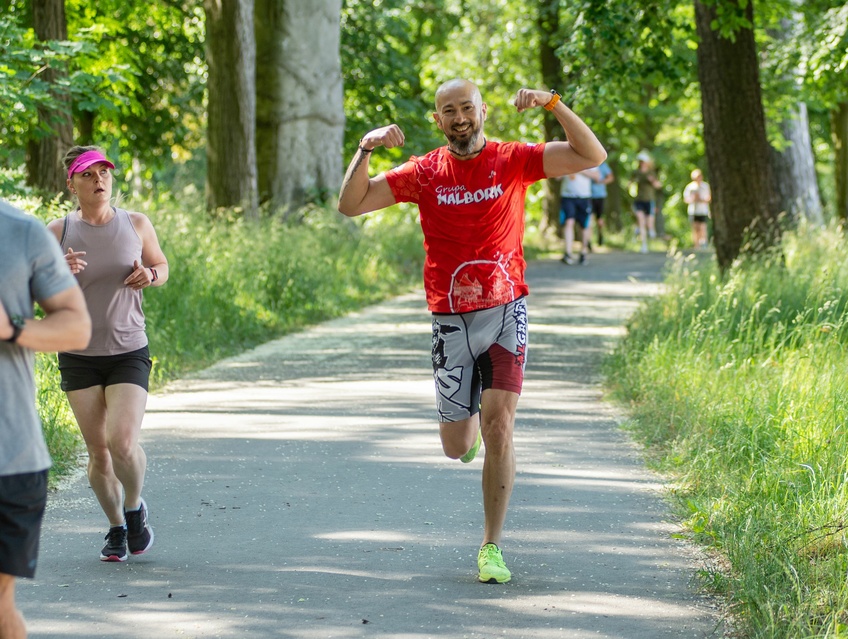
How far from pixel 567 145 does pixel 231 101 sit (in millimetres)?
13066

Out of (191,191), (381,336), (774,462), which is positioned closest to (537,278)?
(191,191)

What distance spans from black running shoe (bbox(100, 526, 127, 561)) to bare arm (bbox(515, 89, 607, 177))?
2494mm

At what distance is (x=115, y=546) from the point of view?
6.17 meters

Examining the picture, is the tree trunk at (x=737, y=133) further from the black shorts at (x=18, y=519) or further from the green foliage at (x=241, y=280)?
the black shorts at (x=18, y=519)

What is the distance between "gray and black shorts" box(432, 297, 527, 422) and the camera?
5941 millimetres

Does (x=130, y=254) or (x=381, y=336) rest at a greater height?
(x=130, y=254)

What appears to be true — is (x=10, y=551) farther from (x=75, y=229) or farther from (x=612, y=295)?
(x=612, y=295)

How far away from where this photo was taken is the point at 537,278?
72.2 ft

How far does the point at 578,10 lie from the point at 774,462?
9442 mm

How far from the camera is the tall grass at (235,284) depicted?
38.5 feet

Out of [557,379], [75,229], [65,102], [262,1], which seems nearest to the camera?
[75,229]

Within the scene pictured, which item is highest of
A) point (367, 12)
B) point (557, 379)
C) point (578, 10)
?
point (367, 12)

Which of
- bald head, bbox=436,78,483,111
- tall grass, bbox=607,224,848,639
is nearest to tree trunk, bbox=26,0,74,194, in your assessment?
tall grass, bbox=607,224,848,639

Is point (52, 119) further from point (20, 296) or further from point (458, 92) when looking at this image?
point (20, 296)
